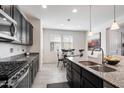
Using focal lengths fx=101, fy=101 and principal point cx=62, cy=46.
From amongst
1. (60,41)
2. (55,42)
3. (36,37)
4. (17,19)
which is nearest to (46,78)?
(36,37)

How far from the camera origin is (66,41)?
877cm

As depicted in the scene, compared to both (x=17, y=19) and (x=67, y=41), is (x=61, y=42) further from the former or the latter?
(x=17, y=19)

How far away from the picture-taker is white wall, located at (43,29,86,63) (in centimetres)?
Result: 809

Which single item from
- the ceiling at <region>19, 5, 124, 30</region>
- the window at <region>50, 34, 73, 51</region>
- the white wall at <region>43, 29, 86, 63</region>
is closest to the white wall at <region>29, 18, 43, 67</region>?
the ceiling at <region>19, 5, 124, 30</region>

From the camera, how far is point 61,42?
8617 mm

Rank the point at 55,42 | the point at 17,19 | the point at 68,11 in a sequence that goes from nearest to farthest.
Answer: the point at 17,19, the point at 68,11, the point at 55,42

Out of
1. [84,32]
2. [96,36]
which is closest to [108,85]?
[96,36]

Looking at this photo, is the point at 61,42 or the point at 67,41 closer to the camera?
the point at 61,42

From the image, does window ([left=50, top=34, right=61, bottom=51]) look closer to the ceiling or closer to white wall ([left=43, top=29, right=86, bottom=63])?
white wall ([left=43, top=29, right=86, bottom=63])

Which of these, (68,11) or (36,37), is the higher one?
(68,11)

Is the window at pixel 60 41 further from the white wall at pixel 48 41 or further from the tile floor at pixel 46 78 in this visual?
the tile floor at pixel 46 78

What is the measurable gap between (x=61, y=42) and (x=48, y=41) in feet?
3.73

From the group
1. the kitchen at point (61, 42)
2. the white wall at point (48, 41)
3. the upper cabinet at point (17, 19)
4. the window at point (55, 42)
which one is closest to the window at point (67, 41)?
the kitchen at point (61, 42)
